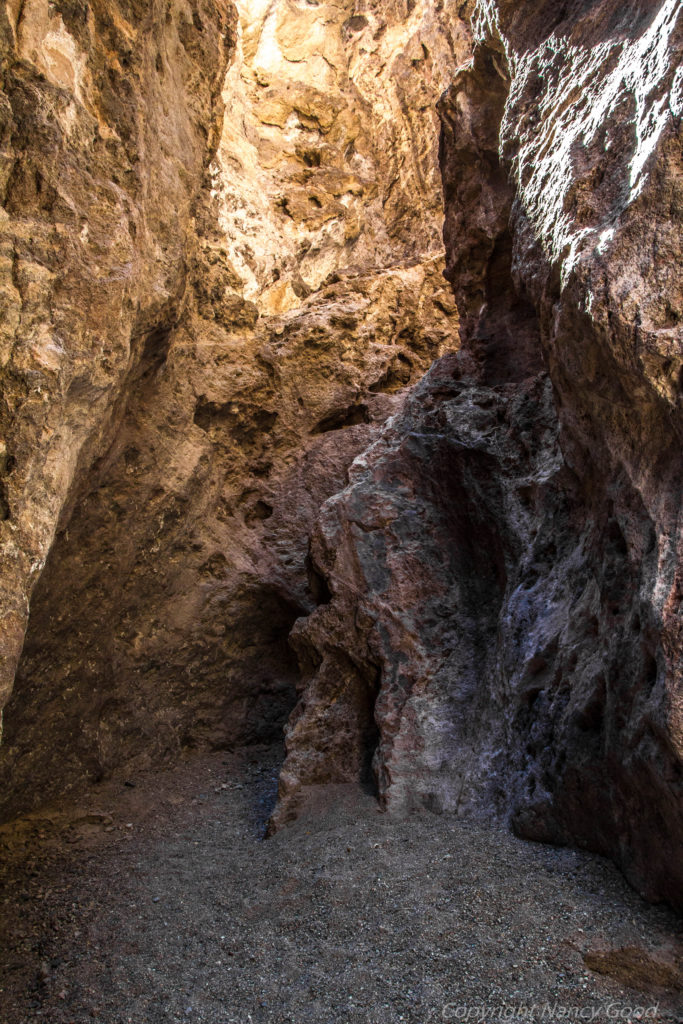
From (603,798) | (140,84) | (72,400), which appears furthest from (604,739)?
(140,84)

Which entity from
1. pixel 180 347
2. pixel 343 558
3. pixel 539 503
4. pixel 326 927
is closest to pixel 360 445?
pixel 343 558

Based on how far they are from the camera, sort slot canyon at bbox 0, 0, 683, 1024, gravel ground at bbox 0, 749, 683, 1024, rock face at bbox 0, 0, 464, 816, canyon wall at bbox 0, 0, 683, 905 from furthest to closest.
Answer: rock face at bbox 0, 0, 464, 816
canyon wall at bbox 0, 0, 683, 905
slot canyon at bbox 0, 0, 683, 1024
gravel ground at bbox 0, 749, 683, 1024

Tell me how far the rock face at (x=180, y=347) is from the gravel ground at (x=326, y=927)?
3.60 feet

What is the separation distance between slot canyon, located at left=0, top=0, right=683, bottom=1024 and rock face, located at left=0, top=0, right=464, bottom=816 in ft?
0.10

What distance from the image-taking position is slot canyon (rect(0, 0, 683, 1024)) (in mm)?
3123

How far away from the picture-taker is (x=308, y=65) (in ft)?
32.2

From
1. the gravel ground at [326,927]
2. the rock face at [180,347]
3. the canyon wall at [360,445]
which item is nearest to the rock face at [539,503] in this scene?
the canyon wall at [360,445]

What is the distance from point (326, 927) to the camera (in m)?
3.44

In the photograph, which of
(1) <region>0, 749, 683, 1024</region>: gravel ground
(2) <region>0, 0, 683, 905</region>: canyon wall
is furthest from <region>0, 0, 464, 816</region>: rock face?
(1) <region>0, 749, 683, 1024</region>: gravel ground

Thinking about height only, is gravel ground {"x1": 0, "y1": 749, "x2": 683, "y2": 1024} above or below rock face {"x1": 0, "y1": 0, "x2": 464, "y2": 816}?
below

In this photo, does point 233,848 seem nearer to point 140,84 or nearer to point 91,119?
point 91,119

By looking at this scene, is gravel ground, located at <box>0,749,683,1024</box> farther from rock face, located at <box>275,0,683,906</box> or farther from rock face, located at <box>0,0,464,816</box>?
rock face, located at <box>0,0,464,816</box>

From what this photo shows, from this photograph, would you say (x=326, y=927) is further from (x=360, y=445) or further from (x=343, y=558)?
(x=360, y=445)

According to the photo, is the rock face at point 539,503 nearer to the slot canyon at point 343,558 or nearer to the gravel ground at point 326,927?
the slot canyon at point 343,558
